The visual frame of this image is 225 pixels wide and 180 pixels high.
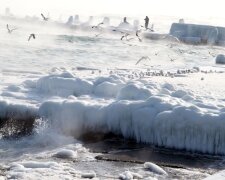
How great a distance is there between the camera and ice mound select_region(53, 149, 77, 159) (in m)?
11.0

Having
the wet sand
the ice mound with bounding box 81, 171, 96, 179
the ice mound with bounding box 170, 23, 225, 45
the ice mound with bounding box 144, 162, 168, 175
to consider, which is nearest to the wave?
the wet sand

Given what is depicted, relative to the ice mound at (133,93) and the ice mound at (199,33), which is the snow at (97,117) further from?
the ice mound at (199,33)

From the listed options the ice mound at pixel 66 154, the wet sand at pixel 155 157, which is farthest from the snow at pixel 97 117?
the wet sand at pixel 155 157

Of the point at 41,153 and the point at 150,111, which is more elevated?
the point at 150,111

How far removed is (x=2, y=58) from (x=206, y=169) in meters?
22.3

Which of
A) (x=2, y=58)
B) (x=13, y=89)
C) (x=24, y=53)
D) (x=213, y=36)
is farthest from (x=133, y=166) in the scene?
(x=213, y=36)

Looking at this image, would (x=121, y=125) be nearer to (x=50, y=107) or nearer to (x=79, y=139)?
(x=79, y=139)

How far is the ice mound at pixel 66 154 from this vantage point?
36.0ft

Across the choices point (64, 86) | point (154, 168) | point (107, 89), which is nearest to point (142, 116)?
point (154, 168)

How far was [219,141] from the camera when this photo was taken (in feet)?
38.4

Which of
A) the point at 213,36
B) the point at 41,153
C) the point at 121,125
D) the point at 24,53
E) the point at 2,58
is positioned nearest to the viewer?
the point at 41,153

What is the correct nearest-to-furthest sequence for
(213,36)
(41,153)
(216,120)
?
(41,153)
(216,120)
(213,36)

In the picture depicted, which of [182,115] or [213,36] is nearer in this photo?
[182,115]

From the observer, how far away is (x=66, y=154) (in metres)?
11.0
